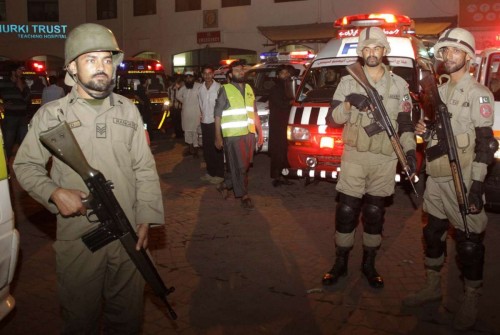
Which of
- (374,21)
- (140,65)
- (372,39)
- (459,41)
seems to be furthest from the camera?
(140,65)

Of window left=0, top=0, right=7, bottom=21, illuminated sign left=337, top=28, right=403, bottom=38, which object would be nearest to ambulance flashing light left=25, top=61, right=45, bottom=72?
illuminated sign left=337, top=28, right=403, bottom=38

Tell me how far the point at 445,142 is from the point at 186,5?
2334 cm

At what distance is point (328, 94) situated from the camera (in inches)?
287

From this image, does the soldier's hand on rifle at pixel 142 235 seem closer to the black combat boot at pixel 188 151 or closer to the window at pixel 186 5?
the black combat boot at pixel 188 151

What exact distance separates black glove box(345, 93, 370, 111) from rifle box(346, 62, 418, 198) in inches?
1.6

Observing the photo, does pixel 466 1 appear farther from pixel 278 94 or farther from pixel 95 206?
pixel 95 206

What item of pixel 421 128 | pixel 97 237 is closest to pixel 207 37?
pixel 421 128

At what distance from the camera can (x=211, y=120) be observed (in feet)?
29.1

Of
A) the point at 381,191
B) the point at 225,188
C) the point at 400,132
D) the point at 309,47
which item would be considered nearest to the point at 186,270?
the point at 381,191

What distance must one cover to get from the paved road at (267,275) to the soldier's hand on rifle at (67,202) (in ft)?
5.23

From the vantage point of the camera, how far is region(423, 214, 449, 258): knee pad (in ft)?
12.8

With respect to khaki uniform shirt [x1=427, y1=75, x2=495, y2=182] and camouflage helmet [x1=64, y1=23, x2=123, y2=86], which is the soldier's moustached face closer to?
camouflage helmet [x1=64, y1=23, x2=123, y2=86]

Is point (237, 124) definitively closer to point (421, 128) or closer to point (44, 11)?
point (421, 128)

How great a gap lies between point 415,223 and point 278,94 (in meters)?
3.00
